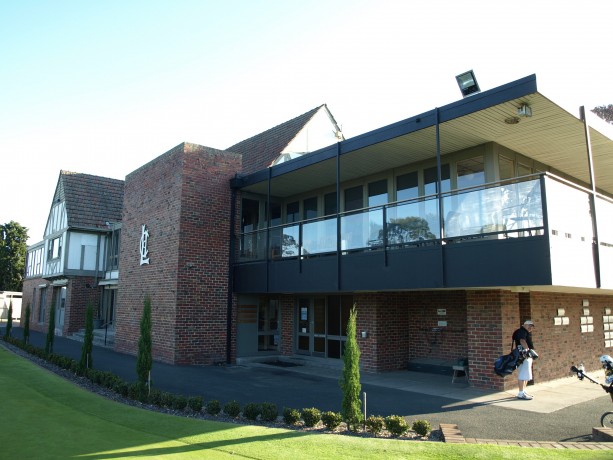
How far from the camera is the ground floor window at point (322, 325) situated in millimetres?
14969

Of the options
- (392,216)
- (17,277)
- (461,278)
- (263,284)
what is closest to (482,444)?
(461,278)

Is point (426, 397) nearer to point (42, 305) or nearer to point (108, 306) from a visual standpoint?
point (108, 306)

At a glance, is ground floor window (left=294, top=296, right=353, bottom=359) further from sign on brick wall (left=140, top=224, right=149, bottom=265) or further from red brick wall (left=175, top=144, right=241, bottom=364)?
sign on brick wall (left=140, top=224, right=149, bottom=265)

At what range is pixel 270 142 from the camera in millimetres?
20750

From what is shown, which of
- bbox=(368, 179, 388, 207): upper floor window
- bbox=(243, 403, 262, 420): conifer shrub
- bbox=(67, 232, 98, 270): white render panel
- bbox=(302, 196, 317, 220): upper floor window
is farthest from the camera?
bbox=(67, 232, 98, 270): white render panel

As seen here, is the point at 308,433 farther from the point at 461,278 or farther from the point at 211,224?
the point at 211,224

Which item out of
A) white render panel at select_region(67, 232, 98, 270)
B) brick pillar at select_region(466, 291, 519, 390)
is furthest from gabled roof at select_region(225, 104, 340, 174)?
brick pillar at select_region(466, 291, 519, 390)

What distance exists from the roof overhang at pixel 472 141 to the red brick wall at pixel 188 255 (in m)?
1.43

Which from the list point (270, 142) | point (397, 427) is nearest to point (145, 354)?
point (397, 427)

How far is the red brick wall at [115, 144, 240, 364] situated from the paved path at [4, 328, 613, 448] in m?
1.04

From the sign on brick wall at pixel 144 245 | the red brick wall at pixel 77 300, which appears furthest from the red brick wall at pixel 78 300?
the sign on brick wall at pixel 144 245

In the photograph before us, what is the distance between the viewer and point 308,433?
7.28 meters

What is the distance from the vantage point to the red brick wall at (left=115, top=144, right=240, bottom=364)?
49.4ft

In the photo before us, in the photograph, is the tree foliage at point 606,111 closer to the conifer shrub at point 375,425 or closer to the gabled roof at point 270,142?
the gabled roof at point 270,142
